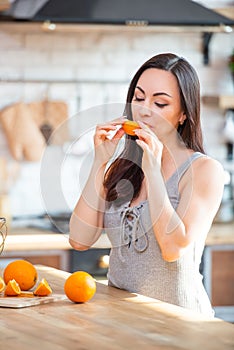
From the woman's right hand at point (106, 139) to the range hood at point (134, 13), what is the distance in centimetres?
200

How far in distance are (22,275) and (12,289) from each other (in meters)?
0.10

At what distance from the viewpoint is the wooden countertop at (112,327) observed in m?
1.81

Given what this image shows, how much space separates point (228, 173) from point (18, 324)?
10.7 feet

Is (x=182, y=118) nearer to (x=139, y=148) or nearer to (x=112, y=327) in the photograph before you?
(x=139, y=148)

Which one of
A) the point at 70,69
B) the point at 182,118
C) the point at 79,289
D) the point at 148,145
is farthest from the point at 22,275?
the point at 70,69

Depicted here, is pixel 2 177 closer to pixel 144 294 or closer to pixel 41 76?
pixel 41 76

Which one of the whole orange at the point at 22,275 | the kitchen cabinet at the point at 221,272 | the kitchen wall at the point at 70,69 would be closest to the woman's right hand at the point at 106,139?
the whole orange at the point at 22,275

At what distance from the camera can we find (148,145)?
237 centimetres

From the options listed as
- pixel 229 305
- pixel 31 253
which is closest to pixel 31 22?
pixel 31 253

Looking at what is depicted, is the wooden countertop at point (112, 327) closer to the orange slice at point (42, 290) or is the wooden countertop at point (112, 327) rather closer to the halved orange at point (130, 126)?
the orange slice at point (42, 290)

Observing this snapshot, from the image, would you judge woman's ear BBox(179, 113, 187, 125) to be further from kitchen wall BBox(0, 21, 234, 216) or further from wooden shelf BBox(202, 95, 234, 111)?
wooden shelf BBox(202, 95, 234, 111)

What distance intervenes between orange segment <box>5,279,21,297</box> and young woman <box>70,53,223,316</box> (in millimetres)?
348

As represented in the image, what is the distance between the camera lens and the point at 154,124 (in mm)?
2406

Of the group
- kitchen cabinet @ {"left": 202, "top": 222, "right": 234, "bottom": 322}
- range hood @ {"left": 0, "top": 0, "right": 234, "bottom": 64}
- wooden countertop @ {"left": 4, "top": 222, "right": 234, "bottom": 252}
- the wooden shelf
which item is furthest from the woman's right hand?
the wooden shelf
